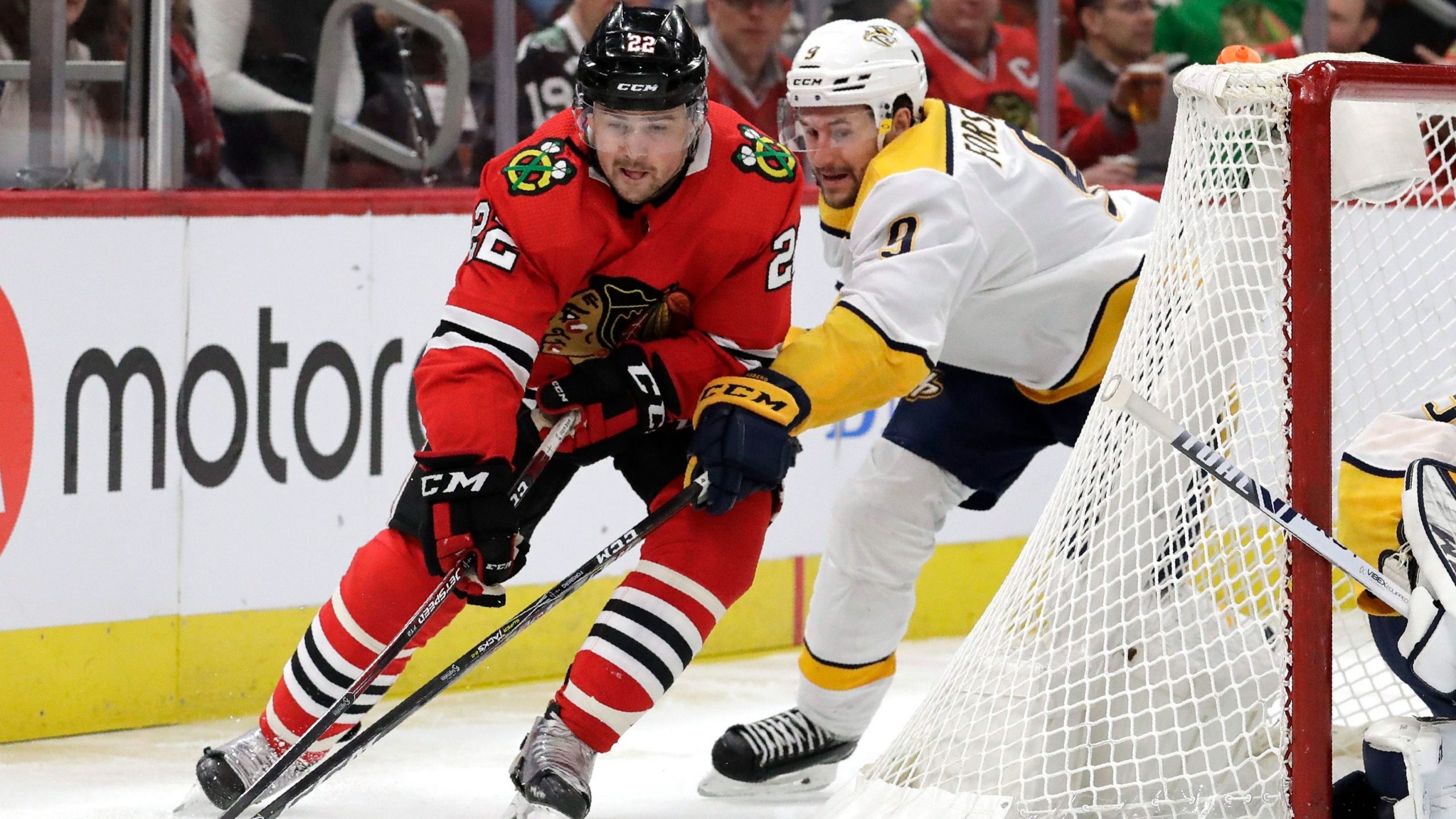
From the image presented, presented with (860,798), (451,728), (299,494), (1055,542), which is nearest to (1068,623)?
(1055,542)

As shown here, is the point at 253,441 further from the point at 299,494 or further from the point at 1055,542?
the point at 1055,542

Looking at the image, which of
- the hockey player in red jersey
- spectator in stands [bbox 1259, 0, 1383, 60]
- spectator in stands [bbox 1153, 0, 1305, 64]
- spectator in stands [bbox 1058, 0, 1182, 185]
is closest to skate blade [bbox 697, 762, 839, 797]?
the hockey player in red jersey

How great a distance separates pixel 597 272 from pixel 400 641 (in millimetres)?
539

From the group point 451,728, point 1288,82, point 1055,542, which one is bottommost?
point 451,728

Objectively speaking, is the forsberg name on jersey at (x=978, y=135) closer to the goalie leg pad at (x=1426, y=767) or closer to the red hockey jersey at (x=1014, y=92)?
the goalie leg pad at (x=1426, y=767)

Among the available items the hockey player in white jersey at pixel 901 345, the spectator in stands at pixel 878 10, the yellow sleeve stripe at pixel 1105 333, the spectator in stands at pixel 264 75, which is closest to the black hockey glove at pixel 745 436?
the hockey player in white jersey at pixel 901 345

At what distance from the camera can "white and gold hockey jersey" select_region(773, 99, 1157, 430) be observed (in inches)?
96.1

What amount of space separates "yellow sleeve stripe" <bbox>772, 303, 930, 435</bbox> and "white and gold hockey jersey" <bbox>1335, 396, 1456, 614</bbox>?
0.54m

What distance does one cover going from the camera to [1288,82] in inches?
85.0

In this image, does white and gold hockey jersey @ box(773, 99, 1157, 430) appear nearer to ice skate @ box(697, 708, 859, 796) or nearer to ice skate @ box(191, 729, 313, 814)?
ice skate @ box(697, 708, 859, 796)

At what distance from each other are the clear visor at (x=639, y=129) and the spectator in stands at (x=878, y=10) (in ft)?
5.84

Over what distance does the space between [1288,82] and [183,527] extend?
1986mm

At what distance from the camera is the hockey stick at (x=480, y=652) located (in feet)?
7.84

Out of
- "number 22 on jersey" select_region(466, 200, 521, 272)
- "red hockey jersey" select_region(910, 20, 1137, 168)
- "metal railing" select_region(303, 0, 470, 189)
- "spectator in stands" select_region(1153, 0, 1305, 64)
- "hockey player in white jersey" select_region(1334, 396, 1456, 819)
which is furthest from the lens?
"spectator in stands" select_region(1153, 0, 1305, 64)
